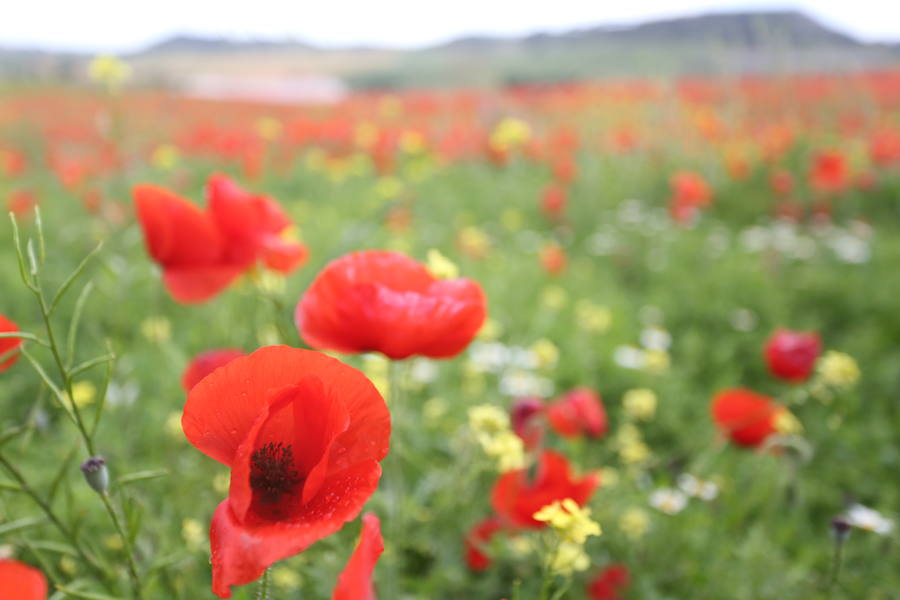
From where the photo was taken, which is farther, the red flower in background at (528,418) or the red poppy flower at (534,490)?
the red flower in background at (528,418)

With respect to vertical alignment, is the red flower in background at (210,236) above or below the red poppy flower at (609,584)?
above

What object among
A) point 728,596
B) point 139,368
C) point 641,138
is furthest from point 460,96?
point 728,596

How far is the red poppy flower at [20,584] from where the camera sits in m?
0.43

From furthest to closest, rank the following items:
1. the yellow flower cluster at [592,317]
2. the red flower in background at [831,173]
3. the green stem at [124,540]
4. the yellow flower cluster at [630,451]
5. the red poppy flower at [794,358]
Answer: the red flower in background at [831,173] → the yellow flower cluster at [592,317] → the yellow flower cluster at [630,451] → the red poppy flower at [794,358] → the green stem at [124,540]

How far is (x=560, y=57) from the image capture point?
2395cm

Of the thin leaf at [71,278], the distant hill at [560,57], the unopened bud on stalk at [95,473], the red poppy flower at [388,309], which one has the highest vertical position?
the thin leaf at [71,278]

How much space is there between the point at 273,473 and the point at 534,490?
50cm

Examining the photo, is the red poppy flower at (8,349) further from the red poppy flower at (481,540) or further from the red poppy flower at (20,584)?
the red poppy flower at (481,540)

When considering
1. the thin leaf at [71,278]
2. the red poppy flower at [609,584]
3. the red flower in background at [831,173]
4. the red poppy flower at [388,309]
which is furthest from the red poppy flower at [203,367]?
the red flower in background at [831,173]

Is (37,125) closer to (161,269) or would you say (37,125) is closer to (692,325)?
(692,325)

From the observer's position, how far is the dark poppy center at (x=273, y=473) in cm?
53

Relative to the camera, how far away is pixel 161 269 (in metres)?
1.02

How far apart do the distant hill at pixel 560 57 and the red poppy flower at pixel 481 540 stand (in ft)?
16.0

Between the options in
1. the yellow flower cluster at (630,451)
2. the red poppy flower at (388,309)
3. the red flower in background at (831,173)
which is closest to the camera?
the red poppy flower at (388,309)
